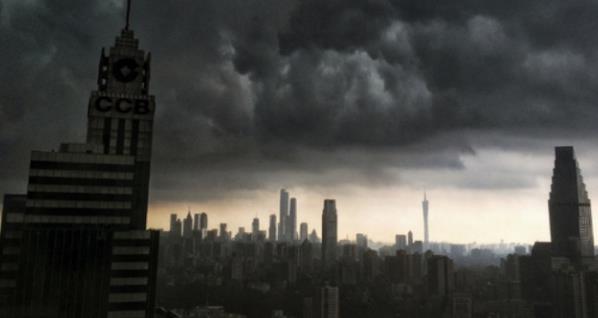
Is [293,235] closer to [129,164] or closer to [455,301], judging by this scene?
[455,301]

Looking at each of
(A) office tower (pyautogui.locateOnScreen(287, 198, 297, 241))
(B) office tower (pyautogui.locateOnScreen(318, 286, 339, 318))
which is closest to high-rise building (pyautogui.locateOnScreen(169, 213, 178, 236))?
(B) office tower (pyautogui.locateOnScreen(318, 286, 339, 318))

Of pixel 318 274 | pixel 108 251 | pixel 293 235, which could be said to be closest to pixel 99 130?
pixel 108 251

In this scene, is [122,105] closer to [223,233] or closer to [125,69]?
[125,69]

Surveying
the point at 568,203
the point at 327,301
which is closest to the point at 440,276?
the point at 327,301

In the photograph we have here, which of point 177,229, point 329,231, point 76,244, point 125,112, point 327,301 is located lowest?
point 327,301

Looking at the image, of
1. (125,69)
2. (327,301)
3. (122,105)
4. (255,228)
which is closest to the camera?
(122,105)

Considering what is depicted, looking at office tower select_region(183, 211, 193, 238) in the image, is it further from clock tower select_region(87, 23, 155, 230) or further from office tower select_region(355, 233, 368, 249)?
office tower select_region(355, 233, 368, 249)
